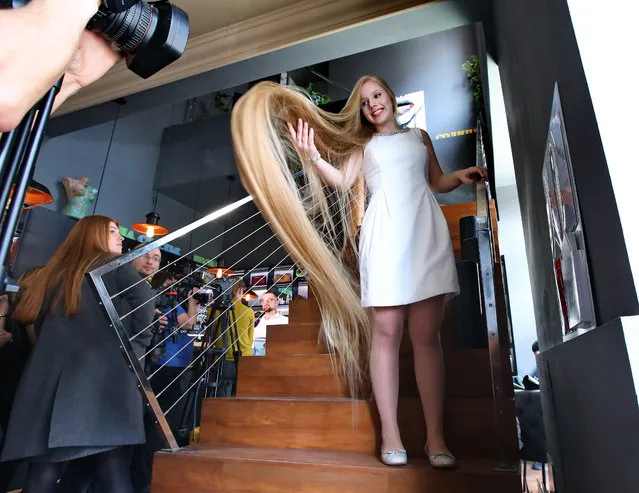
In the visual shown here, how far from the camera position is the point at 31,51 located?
1.13ft

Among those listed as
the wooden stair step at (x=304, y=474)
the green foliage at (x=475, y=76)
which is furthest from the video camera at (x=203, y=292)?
the green foliage at (x=475, y=76)

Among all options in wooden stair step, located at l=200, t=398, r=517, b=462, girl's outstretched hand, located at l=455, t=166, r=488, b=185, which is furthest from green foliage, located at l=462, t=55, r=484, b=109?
wooden stair step, located at l=200, t=398, r=517, b=462

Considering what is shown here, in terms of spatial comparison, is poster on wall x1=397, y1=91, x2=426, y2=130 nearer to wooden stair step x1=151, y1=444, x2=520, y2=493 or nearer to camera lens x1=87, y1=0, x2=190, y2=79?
wooden stair step x1=151, y1=444, x2=520, y2=493

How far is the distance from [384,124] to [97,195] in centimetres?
460

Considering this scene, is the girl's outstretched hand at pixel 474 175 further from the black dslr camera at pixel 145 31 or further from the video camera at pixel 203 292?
the video camera at pixel 203 292

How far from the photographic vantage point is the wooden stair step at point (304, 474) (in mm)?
1021

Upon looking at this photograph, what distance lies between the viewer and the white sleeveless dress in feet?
3.95

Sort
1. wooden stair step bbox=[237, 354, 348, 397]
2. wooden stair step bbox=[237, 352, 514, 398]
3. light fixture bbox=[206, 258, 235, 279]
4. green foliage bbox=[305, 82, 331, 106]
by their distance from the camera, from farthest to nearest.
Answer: green foliage bbox=[305, 82, 331, 106]
light fixture bbox=[206, 258, 235, 279]
wooden stair step bbox=[237, 354, 348, 397]
wooden stair step bbox=[237, 352, 514, 398]

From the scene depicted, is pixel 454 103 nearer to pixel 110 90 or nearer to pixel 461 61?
pixel 461 61

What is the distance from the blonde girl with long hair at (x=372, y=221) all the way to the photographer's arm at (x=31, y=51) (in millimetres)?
984

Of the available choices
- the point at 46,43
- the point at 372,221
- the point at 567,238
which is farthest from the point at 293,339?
the point at 46,43

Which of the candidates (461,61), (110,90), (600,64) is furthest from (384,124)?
(461,61)

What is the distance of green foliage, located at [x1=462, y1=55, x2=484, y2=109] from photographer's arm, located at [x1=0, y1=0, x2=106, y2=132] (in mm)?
4380

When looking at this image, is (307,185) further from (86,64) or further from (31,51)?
(31,51)
